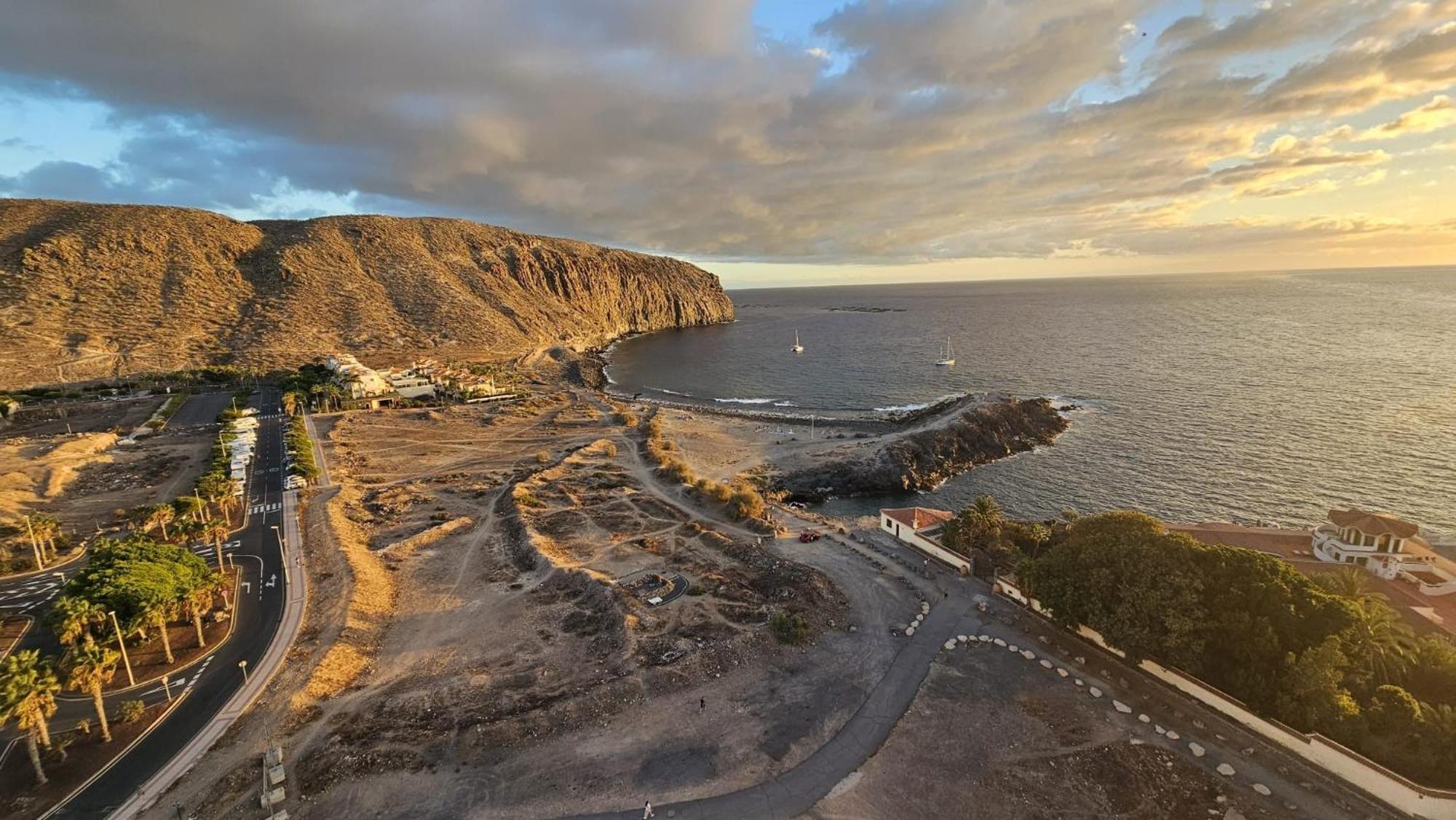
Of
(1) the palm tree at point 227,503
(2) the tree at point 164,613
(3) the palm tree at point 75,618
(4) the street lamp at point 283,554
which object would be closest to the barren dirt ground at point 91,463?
(1) the palm tree at point 227,503

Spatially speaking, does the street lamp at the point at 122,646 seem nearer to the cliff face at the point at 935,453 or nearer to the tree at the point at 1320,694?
the tree at the point at 1320,694

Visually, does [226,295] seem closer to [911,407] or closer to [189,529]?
[189,529]

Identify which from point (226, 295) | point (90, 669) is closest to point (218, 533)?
point (90, 669)

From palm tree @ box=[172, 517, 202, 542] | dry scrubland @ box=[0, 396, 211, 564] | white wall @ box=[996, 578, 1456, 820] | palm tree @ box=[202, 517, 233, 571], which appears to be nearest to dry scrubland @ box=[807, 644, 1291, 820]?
white wall @ box=[996, 578, 1456, 820]

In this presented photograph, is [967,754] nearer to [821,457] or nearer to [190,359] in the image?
[821,457]

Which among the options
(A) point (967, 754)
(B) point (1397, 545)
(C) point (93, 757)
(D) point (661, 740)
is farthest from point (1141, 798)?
(C) point (93, 757)

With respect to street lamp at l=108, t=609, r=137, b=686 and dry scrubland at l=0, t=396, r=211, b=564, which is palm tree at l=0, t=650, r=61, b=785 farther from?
dry scrubland at l=0, t=396, r=211, b=564

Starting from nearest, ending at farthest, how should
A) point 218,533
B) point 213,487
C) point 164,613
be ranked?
point 164,613
point 218,533
point 213,487
